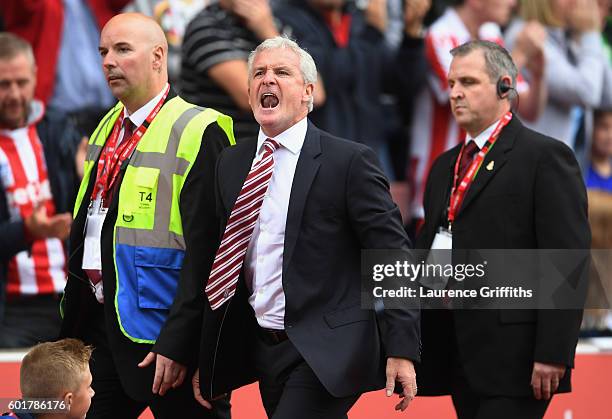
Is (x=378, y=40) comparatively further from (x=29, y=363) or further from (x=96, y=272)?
(x=29, y=363)

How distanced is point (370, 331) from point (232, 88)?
2.79m

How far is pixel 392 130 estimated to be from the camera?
848 centimetres

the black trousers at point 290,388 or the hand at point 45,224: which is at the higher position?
the hand at point 45,224

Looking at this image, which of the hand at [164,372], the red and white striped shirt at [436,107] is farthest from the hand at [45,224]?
the red and white striped shirt at [436,107]

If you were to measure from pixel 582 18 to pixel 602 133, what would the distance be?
837 millimetres

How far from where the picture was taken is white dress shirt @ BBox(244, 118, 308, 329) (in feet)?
15.1

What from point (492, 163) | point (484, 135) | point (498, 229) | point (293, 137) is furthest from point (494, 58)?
point (293, 137)

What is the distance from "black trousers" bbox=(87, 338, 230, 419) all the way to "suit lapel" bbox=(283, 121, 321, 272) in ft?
2.55

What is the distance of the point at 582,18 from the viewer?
880cm

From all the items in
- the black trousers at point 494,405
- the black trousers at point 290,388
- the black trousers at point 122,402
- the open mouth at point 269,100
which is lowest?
the black trousers at point 494,405

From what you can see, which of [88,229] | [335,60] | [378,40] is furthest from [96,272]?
[378,40]

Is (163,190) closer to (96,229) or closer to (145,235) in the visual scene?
(145,235)

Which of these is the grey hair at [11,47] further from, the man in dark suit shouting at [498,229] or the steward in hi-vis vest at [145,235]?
the man in dark suit shouting at [498,229]

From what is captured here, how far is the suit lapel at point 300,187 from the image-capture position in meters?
4.57
